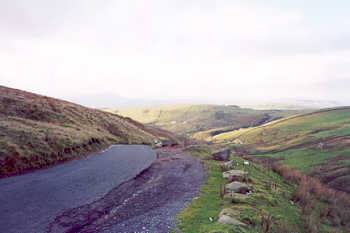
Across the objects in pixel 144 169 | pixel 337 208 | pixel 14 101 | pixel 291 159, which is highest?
pixel 14 101

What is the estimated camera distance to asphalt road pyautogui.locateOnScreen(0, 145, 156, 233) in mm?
22531

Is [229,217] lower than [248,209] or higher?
higher

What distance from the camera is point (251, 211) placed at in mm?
24812

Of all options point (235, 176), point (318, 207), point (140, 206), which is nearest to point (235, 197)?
point (235, 176)

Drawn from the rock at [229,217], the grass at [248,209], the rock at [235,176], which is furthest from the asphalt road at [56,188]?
the rock at [229,217]

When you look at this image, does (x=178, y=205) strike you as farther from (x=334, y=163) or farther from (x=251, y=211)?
(x=334, y=163)

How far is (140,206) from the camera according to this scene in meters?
25.7

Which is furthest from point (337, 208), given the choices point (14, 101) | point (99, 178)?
point (14, 101)

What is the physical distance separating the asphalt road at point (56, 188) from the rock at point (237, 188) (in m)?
11.3

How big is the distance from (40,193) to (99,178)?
25.2 feet

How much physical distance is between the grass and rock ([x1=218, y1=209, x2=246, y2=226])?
0.44 metres

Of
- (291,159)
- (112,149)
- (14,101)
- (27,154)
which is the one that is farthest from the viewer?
(291,159)

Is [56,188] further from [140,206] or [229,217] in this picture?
[229,217]

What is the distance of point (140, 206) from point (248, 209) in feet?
Answer: 28.0
